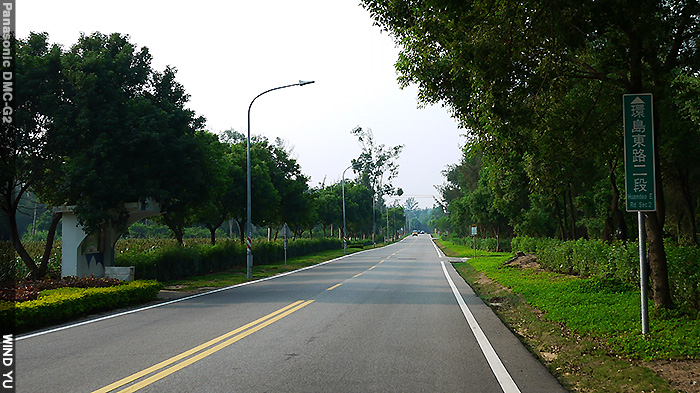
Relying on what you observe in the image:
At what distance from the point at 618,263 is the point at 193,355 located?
10.5m

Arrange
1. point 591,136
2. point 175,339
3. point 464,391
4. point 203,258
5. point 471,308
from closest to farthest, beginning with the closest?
1. point 464,391
2. point 175,339
3. point 591,136
4. point 471,308
5. point 203,258

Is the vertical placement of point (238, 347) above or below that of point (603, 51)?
below

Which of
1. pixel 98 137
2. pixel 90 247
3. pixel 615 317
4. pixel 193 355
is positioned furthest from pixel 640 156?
pixel 90 247

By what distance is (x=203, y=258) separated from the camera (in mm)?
24062

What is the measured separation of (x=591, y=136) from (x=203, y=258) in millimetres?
18130

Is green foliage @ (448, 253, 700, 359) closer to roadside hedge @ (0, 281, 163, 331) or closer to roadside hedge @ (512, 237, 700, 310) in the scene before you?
roadside hedge @ (512, 237, 700, 310)

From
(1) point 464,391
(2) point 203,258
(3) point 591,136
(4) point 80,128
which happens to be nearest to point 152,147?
(4) point 80,128

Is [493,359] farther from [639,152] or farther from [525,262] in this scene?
[525,262]

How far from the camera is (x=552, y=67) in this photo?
10.1 meters

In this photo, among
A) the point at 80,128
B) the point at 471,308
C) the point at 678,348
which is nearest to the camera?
the point at 678,348

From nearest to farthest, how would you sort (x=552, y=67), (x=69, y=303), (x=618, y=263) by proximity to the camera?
(x=552, y=67) → (x=69, y=303) → (x=618, y=263)

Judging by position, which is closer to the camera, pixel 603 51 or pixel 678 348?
pixel 678 348

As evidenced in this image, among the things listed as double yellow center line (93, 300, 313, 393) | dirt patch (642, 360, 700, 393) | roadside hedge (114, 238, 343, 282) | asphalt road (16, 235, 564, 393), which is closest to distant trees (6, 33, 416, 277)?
roadside hedge (114, 238, 343, 282)

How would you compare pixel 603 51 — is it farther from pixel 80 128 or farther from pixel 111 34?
pixel 111 34
